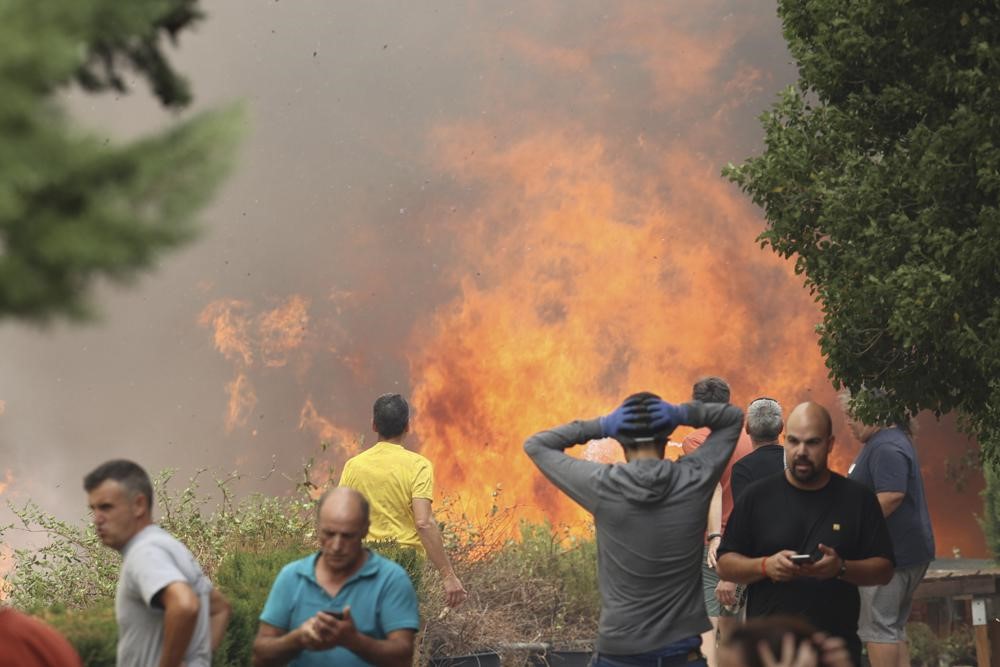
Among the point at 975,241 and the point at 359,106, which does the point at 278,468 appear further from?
the point at 975,241

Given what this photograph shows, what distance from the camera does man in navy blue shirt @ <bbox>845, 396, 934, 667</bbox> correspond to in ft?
26.6

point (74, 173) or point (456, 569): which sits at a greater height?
point (456, 569)

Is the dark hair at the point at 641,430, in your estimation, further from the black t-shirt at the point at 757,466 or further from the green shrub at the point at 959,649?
the green shrub at the point at 959,649

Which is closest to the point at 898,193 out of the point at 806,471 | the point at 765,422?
the point at 765,422

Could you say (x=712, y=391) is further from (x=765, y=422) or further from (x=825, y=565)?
(x=825, y=565)

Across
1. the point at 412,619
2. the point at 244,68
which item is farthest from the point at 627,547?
the point at 244,68

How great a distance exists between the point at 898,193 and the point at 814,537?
627 centimetres

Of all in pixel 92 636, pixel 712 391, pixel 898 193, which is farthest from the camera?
pixel 898 193

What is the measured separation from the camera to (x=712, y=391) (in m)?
8.88

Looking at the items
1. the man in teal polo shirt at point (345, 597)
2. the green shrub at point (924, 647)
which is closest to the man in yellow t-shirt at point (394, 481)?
the man in teal polo shirt at point (345, 597)

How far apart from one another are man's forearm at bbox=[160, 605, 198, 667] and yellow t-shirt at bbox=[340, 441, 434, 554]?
10.5 feet

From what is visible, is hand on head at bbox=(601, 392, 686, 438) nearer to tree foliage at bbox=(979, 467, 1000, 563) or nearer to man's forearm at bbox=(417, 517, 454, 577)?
man's forearm at bbox=(417, 517, 454, 577)

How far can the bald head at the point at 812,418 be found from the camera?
6.15 m

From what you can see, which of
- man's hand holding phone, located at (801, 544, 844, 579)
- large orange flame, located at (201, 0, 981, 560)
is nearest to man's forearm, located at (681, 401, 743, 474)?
man's hand holding phone, located at (801, 544, 844, 579)
